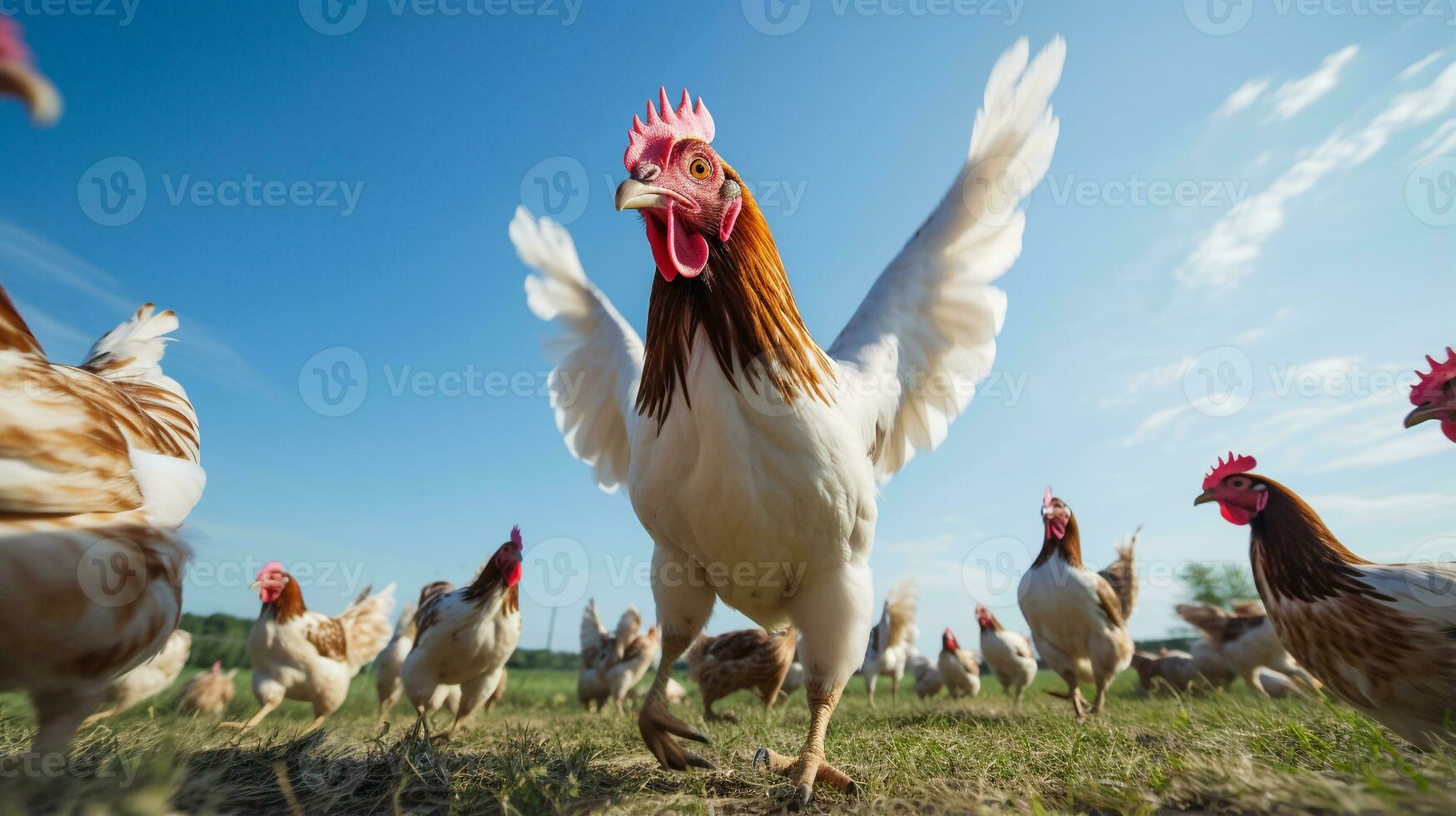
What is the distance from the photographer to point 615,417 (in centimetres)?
482

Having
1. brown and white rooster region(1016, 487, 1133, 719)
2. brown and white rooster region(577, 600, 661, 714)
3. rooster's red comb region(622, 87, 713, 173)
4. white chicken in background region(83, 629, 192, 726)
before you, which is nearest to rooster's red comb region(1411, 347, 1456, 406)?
brown and white rooster region(1016, 487, 1133, 719)

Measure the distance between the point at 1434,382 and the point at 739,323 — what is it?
13.7 feet

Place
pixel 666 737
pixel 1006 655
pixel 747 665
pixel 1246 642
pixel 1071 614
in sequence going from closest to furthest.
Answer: pixel 666 737
pixel 1071 614
pixel 747 665
pixel 1246 642
pixel 1006 655

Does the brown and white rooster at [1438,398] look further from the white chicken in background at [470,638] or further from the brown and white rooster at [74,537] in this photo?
the white chicken in background at [470,638]

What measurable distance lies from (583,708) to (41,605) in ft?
30.2

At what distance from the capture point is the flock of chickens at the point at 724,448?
1958 mm

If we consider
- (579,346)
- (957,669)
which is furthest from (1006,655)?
(579,346)

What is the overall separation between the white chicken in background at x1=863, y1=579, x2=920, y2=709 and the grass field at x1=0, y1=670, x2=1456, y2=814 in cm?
845

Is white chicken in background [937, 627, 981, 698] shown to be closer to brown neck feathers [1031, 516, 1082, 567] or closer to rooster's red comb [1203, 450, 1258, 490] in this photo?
brown neck feathers [1031, 516, 1082, 567]

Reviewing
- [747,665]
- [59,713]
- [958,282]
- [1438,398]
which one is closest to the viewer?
[59,713]

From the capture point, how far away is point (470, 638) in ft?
17.8

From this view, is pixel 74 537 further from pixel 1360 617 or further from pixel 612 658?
pixel 612 658

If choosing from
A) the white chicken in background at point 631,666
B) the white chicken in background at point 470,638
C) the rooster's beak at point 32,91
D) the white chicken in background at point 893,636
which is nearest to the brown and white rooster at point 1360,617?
the rooster's beak at point 32,91

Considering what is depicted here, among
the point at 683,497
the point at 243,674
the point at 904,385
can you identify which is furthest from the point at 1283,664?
the point at 243,674
